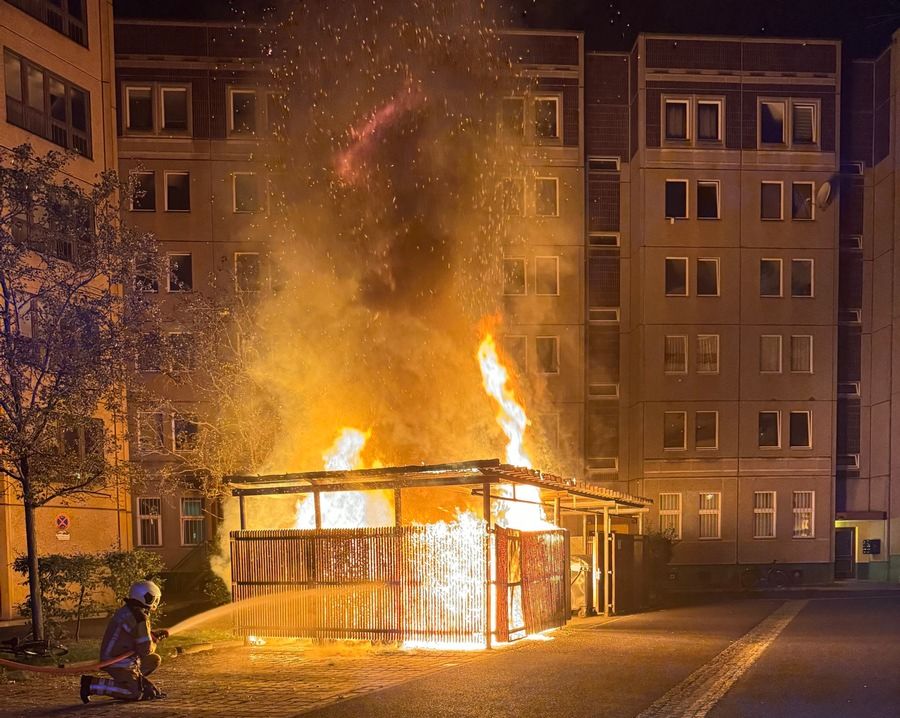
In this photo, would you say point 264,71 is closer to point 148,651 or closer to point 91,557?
point 91,557

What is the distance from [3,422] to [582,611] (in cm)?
1284

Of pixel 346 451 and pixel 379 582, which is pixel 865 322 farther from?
pixel 379 582

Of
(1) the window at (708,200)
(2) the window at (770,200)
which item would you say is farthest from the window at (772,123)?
(1) the window at (708,200)

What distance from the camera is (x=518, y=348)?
36.1 m

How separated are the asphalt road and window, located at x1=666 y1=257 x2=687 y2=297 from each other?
63.0ft

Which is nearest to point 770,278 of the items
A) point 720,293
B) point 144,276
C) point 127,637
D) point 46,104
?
point 720,293

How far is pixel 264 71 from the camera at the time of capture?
34875 millimetres

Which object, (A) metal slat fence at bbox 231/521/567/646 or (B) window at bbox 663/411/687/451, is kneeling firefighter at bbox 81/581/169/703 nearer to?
(A) metal slat fence at bbox 231/521/567/646

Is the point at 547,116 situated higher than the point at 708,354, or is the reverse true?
the point at 547,116

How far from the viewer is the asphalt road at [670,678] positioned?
1007 centimetres

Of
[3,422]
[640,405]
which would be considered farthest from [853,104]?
[3,422]

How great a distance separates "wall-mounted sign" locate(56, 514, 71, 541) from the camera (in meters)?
24.2

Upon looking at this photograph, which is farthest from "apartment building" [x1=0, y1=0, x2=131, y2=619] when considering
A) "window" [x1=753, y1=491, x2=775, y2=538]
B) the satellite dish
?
the satellite dish

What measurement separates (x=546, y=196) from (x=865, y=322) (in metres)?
13.0
